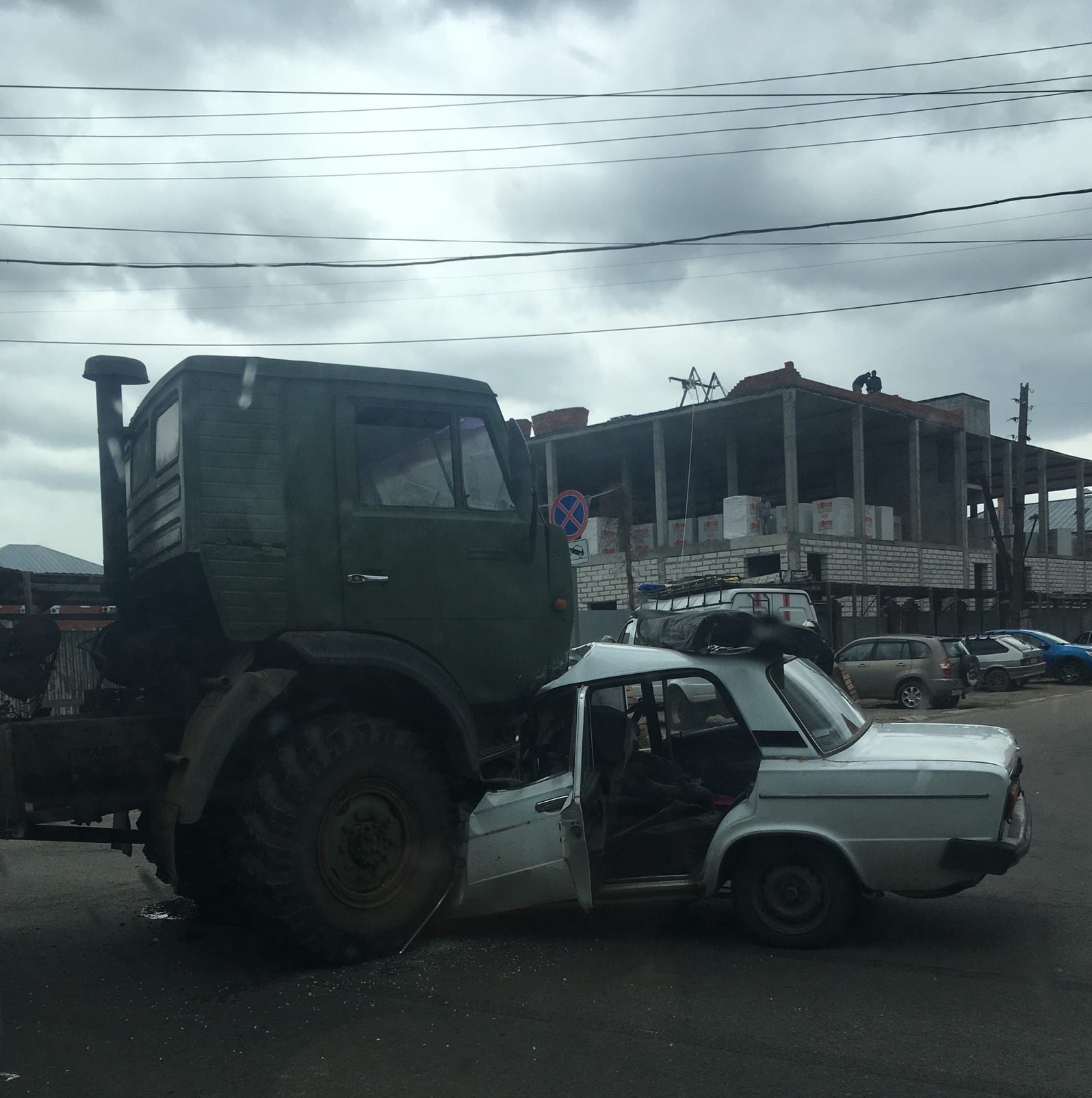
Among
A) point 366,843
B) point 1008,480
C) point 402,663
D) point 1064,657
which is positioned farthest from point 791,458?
point 366,843

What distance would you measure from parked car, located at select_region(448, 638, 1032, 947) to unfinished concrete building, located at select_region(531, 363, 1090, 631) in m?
21.5

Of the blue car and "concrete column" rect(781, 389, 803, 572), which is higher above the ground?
"concrete column" rect(781, 389, 803, 572)

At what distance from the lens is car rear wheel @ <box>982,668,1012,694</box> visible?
26.4 meters

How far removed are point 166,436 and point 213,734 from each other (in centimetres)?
174

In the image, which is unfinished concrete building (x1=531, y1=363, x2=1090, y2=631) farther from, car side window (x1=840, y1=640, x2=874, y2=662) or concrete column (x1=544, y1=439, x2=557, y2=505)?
car side window (x1=840, y1=640, x2=874, y2=662)

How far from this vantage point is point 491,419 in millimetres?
6262

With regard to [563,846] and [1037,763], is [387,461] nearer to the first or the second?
[563,846]

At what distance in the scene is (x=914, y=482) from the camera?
34.6 m

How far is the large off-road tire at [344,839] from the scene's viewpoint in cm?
523

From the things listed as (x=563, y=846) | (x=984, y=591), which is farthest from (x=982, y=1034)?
(x=984, y=591)

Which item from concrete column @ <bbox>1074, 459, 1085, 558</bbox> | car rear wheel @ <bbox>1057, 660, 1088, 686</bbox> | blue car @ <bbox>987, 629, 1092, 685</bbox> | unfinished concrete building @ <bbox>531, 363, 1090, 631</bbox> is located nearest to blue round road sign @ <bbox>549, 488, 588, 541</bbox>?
unfinished concrete building @ <bbox>531, 363, 1090, 631</bbox>

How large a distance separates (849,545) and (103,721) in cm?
2851

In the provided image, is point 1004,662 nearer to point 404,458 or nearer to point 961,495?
point 961,495

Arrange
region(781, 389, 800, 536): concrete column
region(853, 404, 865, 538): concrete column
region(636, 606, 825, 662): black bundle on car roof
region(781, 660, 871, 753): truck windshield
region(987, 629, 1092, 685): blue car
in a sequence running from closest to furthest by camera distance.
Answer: region(781, 660, 871, 753): truck windshield
region(636, 606, 825, 662): black bundle on car roof
region(987, 629, 1092, 685): blue car
region(781, 389, 800, 536): concrete column
region(853, 404, 865, 538): concrete column
